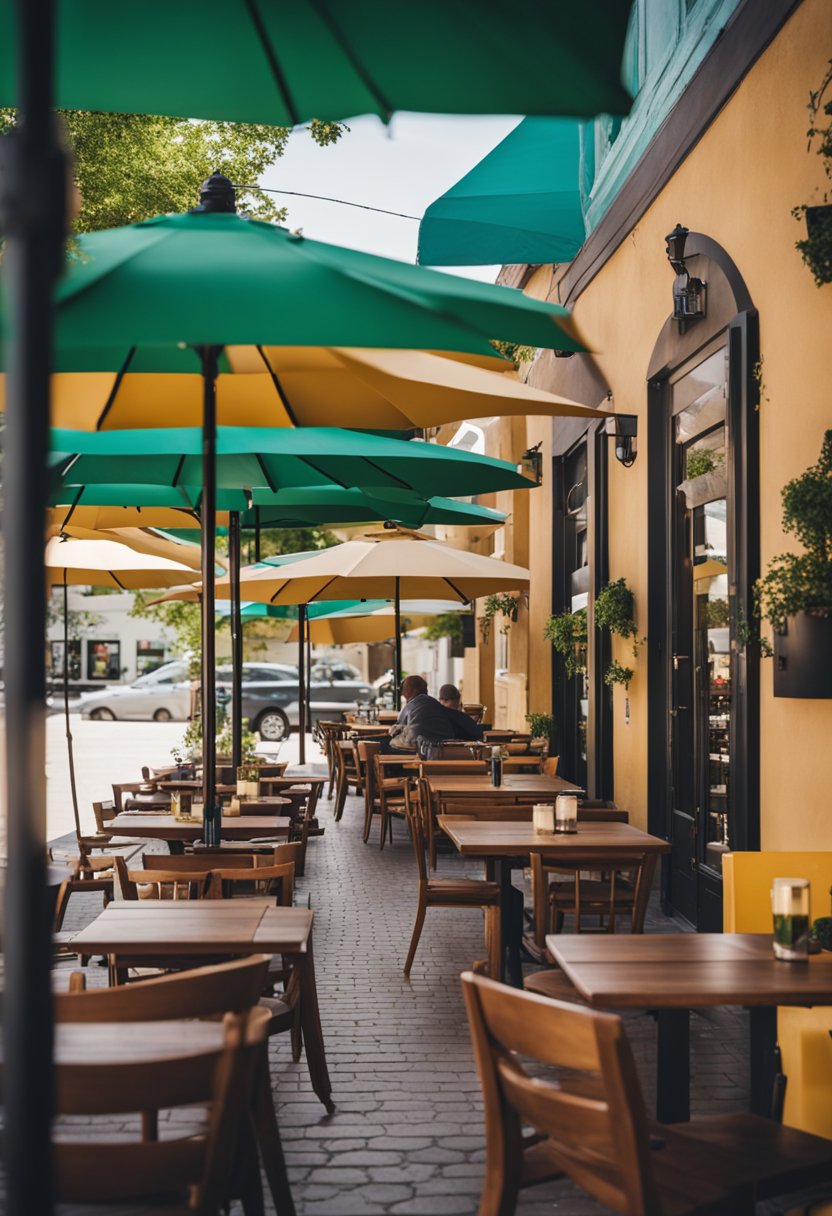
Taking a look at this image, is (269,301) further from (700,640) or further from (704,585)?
(700,640)

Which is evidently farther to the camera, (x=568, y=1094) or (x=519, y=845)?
(x=519, y=845)

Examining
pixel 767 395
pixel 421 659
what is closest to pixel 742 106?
pixel 767 395

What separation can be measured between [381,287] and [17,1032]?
2588 millimetres

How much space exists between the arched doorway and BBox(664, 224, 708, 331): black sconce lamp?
8cm

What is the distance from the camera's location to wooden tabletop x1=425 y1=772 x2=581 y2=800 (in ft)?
25.4

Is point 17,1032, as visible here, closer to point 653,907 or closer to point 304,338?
point 304,338

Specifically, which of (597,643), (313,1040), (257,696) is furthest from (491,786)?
(257,696)

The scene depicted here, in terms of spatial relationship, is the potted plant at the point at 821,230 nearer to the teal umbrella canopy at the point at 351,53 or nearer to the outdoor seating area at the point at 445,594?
the outdoor seating area at the point at 445,594

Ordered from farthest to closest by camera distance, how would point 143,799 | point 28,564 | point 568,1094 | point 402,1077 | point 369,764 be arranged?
point 369,764
point 143,799
point 402,1077
point 568,1094
point 28,564

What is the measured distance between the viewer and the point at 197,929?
4.18m

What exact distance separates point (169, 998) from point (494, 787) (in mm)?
5270

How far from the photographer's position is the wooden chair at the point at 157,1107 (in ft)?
Answer: 8.22

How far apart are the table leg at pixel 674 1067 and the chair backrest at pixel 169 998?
4.48 feet

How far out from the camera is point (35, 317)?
1.69 meters
